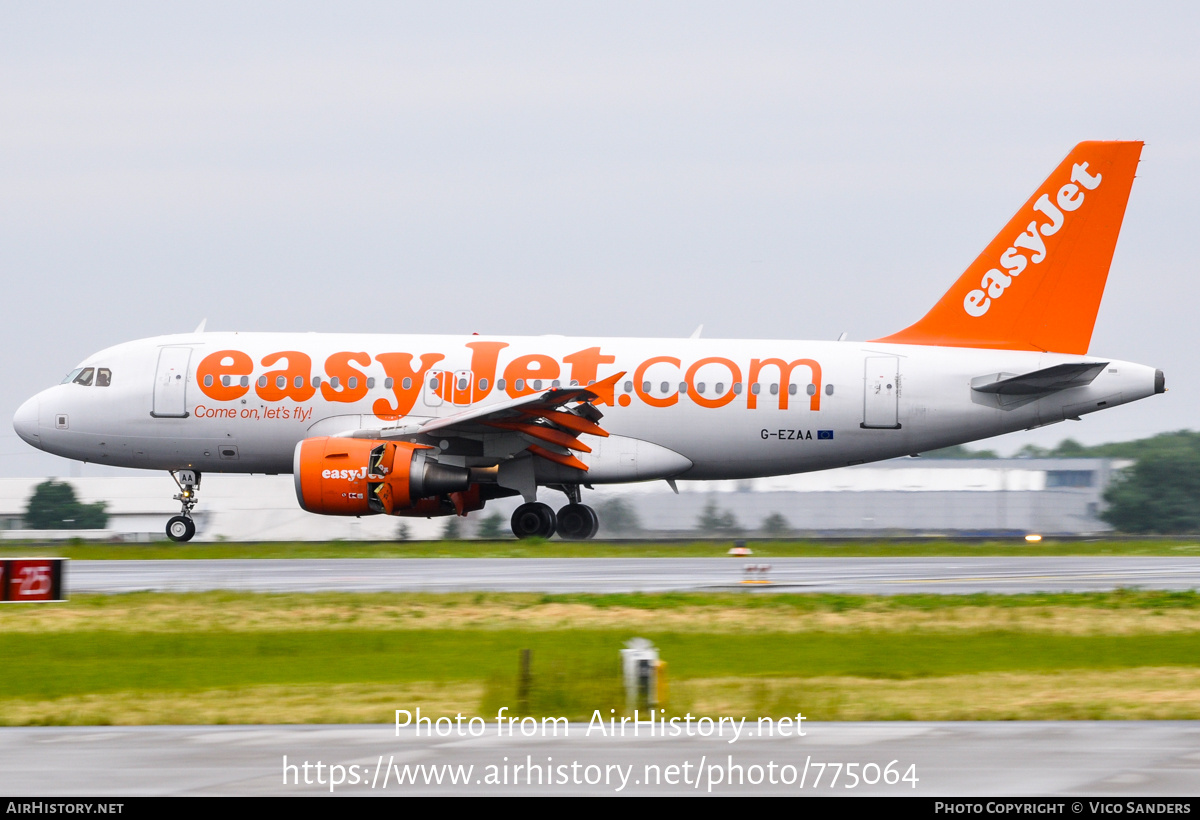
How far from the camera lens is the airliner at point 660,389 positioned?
30938 millimetres

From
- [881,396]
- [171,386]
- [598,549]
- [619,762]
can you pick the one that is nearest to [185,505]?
[171,386]

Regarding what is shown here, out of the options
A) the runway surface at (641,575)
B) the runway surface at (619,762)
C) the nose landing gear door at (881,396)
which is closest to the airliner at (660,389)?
the nose landing gear door at (881,396)

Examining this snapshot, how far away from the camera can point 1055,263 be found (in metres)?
31.7

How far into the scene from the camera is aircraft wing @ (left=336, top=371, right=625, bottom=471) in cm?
2886

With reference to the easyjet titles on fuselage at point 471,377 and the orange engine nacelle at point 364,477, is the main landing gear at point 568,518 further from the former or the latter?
the orange engine nacelle at point 364,477

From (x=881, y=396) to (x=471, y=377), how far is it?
8805 millimetres

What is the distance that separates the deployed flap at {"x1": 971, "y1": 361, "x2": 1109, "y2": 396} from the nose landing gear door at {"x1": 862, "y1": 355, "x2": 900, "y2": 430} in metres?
1.67

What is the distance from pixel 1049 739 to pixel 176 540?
2501 centimetres

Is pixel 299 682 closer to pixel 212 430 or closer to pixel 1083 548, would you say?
pixel 212 430

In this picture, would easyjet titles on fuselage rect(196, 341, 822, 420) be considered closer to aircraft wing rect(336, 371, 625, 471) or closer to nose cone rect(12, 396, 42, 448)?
aircraft wing rect(336, 371, 625, 471)

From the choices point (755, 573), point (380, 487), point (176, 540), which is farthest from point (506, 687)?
point (176, 540)

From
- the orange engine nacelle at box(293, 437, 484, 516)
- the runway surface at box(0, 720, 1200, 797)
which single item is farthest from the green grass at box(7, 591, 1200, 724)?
the orange engine nacelle at box(293, 437, 484, 516)

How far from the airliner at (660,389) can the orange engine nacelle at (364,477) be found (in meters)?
1.05

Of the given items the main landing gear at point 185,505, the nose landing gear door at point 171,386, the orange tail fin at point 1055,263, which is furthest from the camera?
the main landing gear at point 185,505
